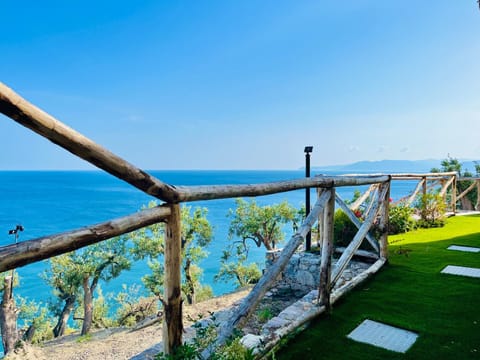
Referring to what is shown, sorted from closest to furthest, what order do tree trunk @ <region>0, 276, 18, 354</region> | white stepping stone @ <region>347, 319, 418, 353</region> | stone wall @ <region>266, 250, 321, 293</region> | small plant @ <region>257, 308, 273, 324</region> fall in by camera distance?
white stepping stone @ <region>347, 319, 418, 353</region>, small plant @ <region>257, 308, 273, 324</region>, stone wall @ <region>266, 250, 321, 293</region>, tree trunk @ <region>0, 276, 18, 354</region>

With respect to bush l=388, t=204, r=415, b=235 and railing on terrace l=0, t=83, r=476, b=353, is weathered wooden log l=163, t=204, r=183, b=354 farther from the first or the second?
bush l=388, t=204, r=415, b=235

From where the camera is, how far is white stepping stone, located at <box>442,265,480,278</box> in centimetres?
373

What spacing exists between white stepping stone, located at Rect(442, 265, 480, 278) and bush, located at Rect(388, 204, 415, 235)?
2.61m

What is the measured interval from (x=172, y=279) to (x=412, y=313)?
230cm

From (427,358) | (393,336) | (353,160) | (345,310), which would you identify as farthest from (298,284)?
(353,160)

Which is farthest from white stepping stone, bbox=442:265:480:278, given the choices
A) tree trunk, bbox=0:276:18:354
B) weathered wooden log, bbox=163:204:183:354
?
tree trunk, bbox=0:276:18:354

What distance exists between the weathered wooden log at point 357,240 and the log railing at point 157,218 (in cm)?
11

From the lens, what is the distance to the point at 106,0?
22.8 m

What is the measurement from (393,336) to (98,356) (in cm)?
623

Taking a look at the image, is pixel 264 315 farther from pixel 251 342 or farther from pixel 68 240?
pixel 68 240

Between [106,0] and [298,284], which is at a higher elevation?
[106,0]

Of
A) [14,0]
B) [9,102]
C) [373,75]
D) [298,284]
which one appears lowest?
[298,284]

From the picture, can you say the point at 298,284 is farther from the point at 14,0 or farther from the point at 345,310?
the point at 14,0

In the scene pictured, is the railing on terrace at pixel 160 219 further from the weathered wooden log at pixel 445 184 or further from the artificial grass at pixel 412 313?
the weathered wooden log at pixel 445 184
